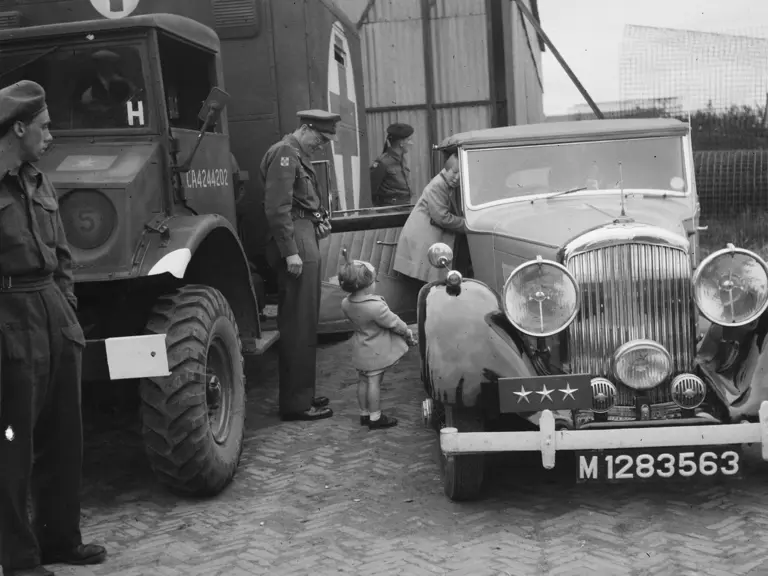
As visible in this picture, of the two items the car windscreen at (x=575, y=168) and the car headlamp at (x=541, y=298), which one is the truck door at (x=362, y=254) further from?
the car headlamp at (x=541, y=298)

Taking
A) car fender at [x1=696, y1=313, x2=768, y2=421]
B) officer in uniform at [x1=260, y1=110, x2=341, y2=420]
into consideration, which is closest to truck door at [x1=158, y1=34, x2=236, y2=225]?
officer in uniform at [x1=260, y1=110, x2=341, y2=420]

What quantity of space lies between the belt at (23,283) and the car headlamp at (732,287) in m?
2.80

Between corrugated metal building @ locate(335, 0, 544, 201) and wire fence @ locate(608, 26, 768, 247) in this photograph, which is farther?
corrugated metal building @ locate(335, 0, 544, 201)

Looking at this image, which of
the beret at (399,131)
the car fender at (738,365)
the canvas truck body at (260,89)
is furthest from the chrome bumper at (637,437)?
the beret at (399,131)

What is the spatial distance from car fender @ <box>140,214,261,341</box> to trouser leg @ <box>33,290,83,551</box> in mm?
689

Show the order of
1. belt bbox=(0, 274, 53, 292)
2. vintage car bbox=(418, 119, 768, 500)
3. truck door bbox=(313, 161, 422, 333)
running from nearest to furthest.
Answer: belt bbox=(0, 274, 53, 292)
vintage car bbox=(418, 119, 768, 500)
truck door bbox=(313, 161, 422, 333)

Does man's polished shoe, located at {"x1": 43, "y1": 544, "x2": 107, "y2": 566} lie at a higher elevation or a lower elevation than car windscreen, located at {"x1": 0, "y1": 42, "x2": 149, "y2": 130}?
lower

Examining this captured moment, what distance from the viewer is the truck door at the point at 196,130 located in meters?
5.15

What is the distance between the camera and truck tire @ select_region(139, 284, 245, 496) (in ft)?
14.5

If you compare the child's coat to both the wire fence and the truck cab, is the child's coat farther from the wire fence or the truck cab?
the wire fence

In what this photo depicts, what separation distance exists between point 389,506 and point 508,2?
Answer: 37.6 ft

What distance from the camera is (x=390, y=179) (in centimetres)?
1030

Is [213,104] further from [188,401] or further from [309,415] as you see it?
[309,415]

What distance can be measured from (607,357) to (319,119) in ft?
8.52
